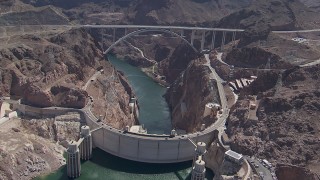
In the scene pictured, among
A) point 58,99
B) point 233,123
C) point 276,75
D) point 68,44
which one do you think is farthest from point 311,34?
point 58,99

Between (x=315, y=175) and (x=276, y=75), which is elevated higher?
(x=276, y=75)

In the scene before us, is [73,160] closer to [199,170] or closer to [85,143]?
[85,143]

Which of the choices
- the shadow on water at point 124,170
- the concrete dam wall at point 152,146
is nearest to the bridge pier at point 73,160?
the shadow on water at point 124,170

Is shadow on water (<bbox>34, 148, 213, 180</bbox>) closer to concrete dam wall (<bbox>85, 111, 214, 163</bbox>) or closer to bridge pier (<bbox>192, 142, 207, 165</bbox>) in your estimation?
concrete dam wall (<bbox>85, 111, 214, 163</bbox>)

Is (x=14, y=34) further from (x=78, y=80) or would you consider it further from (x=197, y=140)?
(x=197, y=140)

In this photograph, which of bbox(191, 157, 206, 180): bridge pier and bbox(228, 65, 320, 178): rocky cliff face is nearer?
bbox(228, 65, 320, 178): rocky cliff face

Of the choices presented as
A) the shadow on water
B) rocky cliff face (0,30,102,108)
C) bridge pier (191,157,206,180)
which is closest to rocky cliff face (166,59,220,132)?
the shadow on water
